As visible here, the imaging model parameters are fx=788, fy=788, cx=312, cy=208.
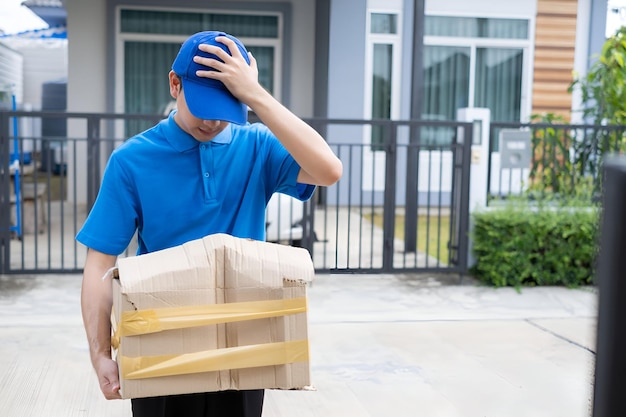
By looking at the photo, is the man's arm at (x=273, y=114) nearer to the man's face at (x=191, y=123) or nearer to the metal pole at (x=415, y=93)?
the man's face at (x=191, y=123)

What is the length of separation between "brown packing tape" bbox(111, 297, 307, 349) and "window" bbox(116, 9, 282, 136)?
10737mm

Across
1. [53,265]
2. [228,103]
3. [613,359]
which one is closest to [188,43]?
[228,103]

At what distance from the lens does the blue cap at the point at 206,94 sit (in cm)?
164

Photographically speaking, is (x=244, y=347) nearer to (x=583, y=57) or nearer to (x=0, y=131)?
(x=0, y=131)

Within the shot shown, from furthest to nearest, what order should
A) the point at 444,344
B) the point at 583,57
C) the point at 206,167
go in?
the point at 583,57 → the point at 444,344 → the point at 206,167

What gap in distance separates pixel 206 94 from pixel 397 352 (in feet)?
11.3

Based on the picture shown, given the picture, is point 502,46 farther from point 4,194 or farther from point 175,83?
point 175,83

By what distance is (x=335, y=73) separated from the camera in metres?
11.8

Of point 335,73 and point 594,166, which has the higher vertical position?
point 335,73

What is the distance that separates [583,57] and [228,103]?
39.6 feet

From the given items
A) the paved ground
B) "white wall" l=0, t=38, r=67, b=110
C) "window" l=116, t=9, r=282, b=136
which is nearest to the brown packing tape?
the paved ground

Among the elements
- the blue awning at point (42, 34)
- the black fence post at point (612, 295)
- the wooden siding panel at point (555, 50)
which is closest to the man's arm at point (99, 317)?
the black fence post at point (612, 295)

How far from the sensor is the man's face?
1.76 metres

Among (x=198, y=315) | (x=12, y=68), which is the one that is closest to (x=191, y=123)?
(x=198, y=315)
